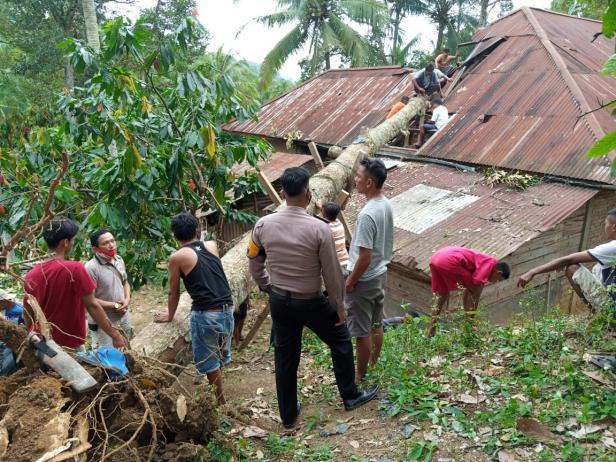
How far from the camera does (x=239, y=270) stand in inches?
190

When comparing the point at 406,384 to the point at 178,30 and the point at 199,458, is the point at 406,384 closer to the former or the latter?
the point at 199,458

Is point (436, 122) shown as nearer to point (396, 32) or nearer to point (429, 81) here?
point (429, 81)

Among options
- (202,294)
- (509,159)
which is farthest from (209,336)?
(509,159)

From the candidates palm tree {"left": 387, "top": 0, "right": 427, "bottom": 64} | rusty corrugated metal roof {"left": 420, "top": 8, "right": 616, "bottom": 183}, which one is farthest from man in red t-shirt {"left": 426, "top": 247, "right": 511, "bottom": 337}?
palm tree {"left": 387, "top": 0, "right": 427, "bottom": 64}

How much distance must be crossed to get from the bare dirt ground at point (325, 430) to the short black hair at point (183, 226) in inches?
54.8

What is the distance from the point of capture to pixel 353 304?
3818 millimetres

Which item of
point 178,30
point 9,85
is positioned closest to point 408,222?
point 178,30

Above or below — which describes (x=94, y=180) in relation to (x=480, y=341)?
above

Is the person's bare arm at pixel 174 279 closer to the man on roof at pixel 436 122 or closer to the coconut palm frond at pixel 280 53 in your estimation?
the man on roof at pixel 436 122

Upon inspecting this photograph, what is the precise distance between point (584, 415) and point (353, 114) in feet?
34.5

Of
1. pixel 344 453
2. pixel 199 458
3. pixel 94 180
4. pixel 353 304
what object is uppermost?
pixel 94 180

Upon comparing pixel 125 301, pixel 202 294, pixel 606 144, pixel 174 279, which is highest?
pixel 606 144

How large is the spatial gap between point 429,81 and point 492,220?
496 cm

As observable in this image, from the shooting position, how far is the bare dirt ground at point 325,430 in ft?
9.99
